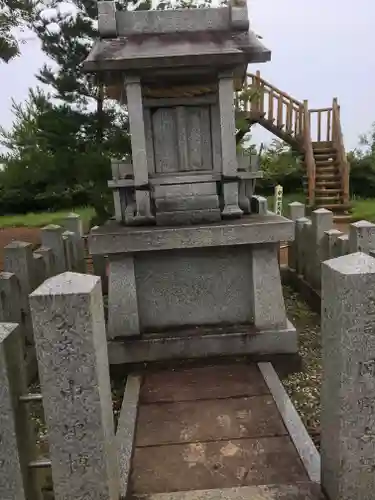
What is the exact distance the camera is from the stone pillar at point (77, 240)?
23.9ft

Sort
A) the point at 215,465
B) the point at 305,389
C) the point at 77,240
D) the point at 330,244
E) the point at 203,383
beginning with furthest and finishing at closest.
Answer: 1. the point at 77,240
2. the point at 330,244
3. the point at 305,389
4. the point at 203,383
5. the point at 215,465

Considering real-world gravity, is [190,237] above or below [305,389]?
above

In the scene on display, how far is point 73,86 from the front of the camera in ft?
28.5

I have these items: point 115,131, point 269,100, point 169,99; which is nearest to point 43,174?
point 115,131

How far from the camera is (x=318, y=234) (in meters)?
5.96

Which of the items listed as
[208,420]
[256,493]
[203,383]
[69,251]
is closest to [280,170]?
[69,251]

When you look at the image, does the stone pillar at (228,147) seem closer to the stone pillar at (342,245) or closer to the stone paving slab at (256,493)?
the stone pillar at (342,245)

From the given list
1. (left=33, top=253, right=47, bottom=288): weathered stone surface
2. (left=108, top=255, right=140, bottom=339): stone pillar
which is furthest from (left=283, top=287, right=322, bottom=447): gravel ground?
(left=33, top=253, right=47, bottom=288): weathered stone surface

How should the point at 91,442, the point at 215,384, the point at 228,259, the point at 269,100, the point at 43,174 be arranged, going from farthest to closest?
the point at 269,100
the point at 43,174
the point at 228,259
the point at 215,384
the point at 91,442

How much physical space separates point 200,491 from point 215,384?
1.29 metres

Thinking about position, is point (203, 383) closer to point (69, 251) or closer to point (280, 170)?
point (69, 251)

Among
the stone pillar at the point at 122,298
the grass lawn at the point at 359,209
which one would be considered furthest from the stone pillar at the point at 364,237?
the grass lawn at the point at 359,209

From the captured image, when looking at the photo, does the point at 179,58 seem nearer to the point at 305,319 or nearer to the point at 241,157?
the point at 241,157

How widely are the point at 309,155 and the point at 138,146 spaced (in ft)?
35.5
